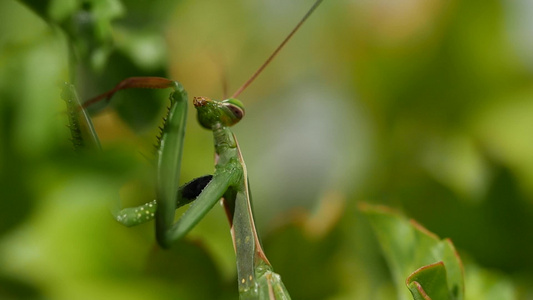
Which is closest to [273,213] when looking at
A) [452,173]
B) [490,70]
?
[452,173]

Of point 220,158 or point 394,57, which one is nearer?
point 220,158

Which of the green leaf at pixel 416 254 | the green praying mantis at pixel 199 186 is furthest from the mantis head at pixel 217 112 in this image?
the green leaf at pixel 416 254

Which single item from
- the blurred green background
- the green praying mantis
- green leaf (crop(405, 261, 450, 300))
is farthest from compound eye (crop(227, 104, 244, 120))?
green leaf (crop(405, 261, 450, 300))

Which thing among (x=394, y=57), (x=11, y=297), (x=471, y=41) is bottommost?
(x=11, y=297)

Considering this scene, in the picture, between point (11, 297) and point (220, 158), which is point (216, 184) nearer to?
point (220, 158)

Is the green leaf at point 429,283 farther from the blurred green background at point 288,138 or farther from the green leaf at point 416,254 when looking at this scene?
the blurred green background at point 288,138

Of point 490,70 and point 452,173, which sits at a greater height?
point 490,70

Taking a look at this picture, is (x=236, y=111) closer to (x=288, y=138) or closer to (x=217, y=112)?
(x=217, y=112)

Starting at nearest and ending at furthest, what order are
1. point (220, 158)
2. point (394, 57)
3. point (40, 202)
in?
point (40, 202) < point (220, 158) < point (394, 57)
